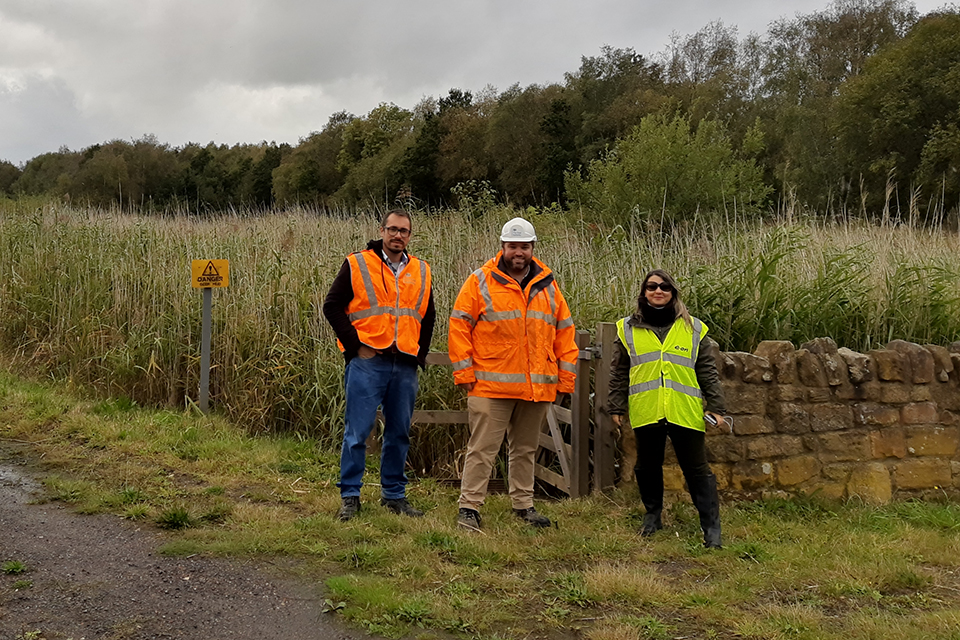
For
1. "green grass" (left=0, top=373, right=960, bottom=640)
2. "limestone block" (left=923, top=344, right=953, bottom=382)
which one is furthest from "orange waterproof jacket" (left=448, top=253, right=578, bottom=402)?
"limestone block" (left=923, top=344, right=953, bottom=382)

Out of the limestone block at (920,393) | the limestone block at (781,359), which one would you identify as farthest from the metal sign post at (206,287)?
the limestone block at (920,393)

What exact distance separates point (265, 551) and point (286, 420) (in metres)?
3.04

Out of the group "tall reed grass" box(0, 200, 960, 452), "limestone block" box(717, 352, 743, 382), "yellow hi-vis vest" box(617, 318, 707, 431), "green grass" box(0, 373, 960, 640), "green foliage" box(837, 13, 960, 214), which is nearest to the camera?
"green grass" box(0, 373, 960, 640)

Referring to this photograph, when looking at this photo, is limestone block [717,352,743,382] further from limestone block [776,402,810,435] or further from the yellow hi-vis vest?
the yellow hi-vis vest

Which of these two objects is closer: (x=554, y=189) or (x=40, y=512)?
(x=40, y=512)

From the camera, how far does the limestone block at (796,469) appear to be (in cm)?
574

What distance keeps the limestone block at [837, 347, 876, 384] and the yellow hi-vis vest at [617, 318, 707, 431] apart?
1620 millimetres

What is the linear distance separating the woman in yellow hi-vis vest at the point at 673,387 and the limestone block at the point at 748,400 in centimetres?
68

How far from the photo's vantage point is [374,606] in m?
3.67

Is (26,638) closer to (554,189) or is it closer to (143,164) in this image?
(554,189)

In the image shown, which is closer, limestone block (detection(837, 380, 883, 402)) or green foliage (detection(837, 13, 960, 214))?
limestone block (detection(837, 380, 883, 402))

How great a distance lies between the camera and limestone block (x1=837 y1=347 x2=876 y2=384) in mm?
5832

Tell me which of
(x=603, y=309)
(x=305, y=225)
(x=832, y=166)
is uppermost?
(x=832, y=166)

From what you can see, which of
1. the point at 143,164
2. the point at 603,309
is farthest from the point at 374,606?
the point at 143,164
